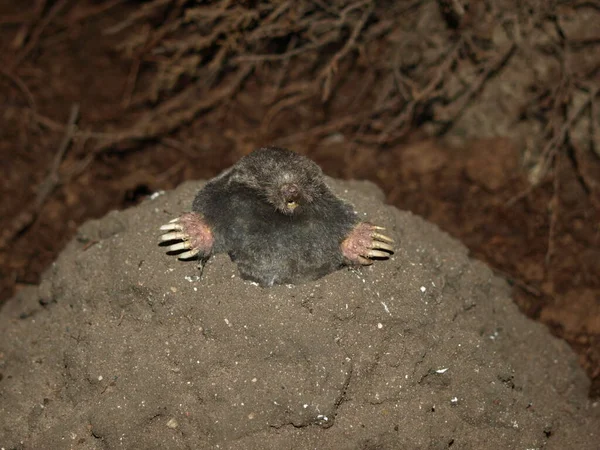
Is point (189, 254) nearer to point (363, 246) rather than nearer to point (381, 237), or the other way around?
point (363, 246)

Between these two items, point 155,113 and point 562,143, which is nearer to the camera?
point 562,143

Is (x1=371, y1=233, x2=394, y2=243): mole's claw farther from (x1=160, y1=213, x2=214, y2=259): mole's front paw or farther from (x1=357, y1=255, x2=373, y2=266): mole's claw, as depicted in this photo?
(x1=160, y1=213, x2=214, y2=259): mole's front paw

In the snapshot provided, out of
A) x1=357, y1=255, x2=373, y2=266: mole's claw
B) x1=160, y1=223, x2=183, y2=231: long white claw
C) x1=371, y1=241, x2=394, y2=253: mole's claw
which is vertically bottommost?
x1=357, y1=255, x2=373, y2=266: mole's claw

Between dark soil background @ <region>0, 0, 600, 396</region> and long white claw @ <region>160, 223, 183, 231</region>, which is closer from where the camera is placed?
long white claw @ <region>160, 223, 183, 231</region>

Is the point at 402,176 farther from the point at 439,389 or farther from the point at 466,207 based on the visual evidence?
the point at 439,389

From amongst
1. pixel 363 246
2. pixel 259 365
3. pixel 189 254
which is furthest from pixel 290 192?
pixel 259 365

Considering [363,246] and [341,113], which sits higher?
[363,246]

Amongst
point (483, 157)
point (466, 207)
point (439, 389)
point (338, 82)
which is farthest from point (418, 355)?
point (338, 82)

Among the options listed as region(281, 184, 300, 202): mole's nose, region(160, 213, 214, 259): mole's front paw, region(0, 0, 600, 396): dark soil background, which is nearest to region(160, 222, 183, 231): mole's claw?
region(160, 213, 214, 259): mole's front paw
